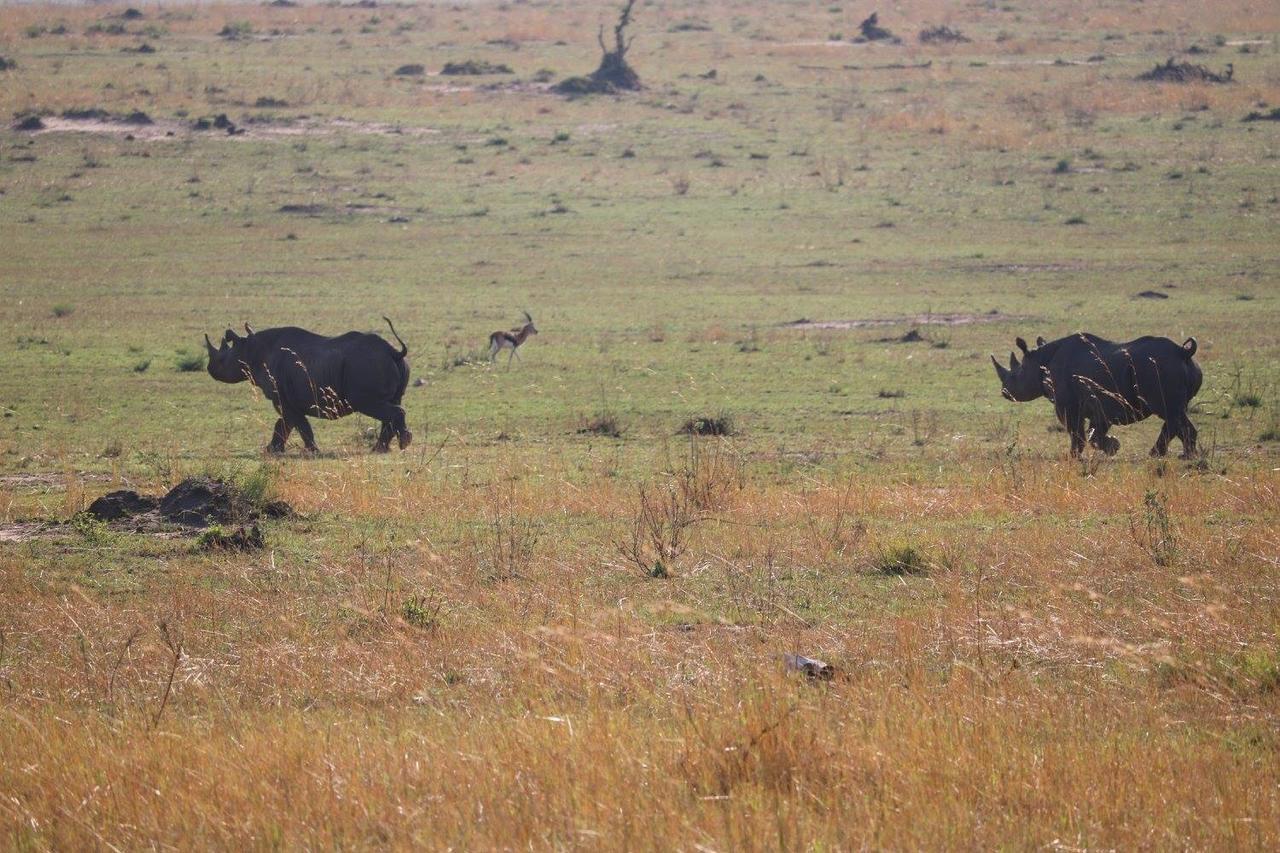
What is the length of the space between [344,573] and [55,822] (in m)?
3.43

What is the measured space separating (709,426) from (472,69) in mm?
36351

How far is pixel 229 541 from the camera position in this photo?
373 inches

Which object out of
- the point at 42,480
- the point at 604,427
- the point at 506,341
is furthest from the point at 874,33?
the point at 42,480

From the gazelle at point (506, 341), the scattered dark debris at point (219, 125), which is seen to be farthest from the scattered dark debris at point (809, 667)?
the scattered dark debris at point (219, 125)

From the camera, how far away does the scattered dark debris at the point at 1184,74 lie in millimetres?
44906

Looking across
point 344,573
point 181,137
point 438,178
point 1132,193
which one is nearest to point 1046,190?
point 1132,193

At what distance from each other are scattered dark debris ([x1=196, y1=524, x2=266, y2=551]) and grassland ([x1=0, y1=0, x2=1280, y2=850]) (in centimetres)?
16

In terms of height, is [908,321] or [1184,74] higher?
[1184,74]

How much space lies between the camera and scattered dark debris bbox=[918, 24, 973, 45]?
56156mm

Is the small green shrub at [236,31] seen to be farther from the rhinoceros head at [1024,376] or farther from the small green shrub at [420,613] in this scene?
the small green shrub at [420,613]

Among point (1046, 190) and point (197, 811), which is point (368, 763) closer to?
point (197, 811)

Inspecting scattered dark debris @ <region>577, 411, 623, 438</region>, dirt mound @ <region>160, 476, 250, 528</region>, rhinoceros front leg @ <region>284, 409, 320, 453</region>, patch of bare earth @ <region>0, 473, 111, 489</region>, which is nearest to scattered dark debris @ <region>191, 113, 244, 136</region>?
scattered dark debris @ <region>577, 411, 623, 438</region>

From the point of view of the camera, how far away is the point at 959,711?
234 inches

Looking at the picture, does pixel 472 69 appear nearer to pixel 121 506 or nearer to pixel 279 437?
pixel 279 437
